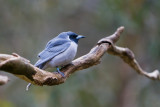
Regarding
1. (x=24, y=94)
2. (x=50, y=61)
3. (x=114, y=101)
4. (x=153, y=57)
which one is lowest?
(x=114, y=101)

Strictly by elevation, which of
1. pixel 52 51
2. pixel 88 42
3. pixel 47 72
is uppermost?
pixel 52 51

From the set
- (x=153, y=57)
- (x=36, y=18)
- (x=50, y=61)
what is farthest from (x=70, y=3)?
(x=50, y=61)

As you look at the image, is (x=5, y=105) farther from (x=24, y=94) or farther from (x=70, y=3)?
(x=70, y=3)

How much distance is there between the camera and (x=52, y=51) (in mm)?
3781

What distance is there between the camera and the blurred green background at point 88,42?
27.4 feet

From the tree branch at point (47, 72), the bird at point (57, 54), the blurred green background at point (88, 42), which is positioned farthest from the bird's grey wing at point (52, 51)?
the blurred green background at point (88, 42)

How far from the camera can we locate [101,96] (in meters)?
9.48

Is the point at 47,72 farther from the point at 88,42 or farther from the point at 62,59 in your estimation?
the point at 88,42

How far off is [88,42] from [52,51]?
243 inches

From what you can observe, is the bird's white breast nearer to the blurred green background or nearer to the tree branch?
the tree branch

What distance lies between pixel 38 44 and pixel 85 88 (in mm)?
1942

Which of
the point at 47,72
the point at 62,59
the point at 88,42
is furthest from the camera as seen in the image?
the point at 88,42

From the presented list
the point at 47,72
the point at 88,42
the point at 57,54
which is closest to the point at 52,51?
the point at 57,54

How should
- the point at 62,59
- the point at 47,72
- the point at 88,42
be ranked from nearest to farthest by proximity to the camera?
the point at 47,72
the point at 62,59
the point at 88,42
